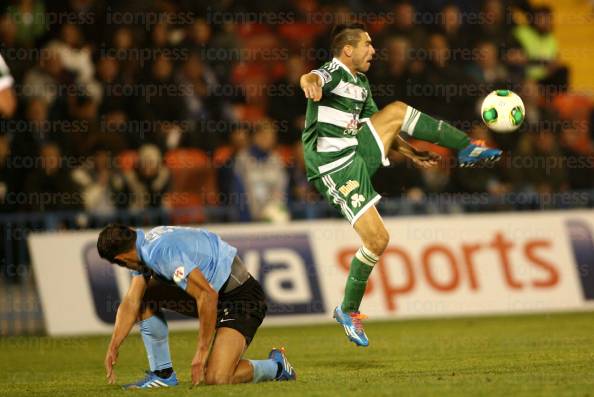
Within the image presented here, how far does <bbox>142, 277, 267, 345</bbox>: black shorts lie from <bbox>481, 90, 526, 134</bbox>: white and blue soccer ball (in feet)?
8.72

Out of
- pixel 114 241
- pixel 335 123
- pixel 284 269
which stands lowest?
pixel 284 269

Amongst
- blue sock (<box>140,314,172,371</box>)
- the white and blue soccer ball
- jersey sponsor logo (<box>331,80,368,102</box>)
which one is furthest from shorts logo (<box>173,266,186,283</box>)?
the white and blue soccer ball

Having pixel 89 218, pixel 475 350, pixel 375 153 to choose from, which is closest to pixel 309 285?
pixel 89 218

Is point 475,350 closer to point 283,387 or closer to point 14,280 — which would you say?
point 283,387

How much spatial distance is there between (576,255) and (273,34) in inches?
251

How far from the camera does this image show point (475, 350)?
11.9 meters

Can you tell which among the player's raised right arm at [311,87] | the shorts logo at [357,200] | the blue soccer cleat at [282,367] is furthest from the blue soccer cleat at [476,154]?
the blue soccer cleat at [282,367]

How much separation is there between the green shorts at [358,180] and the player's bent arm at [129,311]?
7.01 feet

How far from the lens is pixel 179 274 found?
28.6ft

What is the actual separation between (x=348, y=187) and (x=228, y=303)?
1739 mm

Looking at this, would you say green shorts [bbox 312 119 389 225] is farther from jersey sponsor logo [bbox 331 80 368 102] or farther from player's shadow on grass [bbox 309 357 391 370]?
player's shadow on grass [bbox 309 357 391 370]

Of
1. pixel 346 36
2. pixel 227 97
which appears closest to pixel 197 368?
pixel 346 36

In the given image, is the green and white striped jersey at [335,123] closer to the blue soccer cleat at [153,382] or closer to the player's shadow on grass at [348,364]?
the player's shadow on grass at [348,364]

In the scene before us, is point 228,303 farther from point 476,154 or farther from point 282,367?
point 476,154
